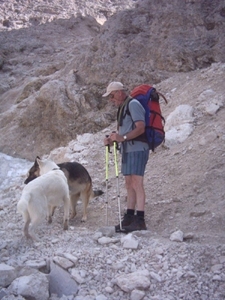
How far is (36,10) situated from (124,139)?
21.2 m

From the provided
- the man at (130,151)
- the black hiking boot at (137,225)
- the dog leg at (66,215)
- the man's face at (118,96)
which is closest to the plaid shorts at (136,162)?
the man at (130,151)

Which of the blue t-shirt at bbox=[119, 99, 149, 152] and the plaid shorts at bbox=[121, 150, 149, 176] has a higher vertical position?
the blue t-shirt at bbox=[119, 99, 149, 152]

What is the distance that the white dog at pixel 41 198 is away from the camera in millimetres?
5068

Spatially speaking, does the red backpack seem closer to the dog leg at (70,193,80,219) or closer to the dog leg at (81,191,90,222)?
the dog leg at (81,191,90,222)

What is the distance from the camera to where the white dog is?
507cm

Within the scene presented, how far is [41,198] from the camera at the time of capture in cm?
530

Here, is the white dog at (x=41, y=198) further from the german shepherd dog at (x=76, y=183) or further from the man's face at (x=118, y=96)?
the man's face at (x=118, y=96)

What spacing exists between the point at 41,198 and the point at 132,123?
1564mm

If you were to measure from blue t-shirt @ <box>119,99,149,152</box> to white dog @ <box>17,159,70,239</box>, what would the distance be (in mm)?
1085

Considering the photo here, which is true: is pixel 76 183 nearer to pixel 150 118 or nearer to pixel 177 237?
pixel 150 118

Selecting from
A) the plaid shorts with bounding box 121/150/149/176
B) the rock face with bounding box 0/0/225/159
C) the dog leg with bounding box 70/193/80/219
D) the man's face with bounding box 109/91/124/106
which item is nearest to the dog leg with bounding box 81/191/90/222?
the dog leg with bounding box 70/193/80/219

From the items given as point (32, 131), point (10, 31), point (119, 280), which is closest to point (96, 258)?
point (119, 280)

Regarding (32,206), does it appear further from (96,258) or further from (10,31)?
(10,31)

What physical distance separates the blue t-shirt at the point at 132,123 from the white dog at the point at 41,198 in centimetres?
109
